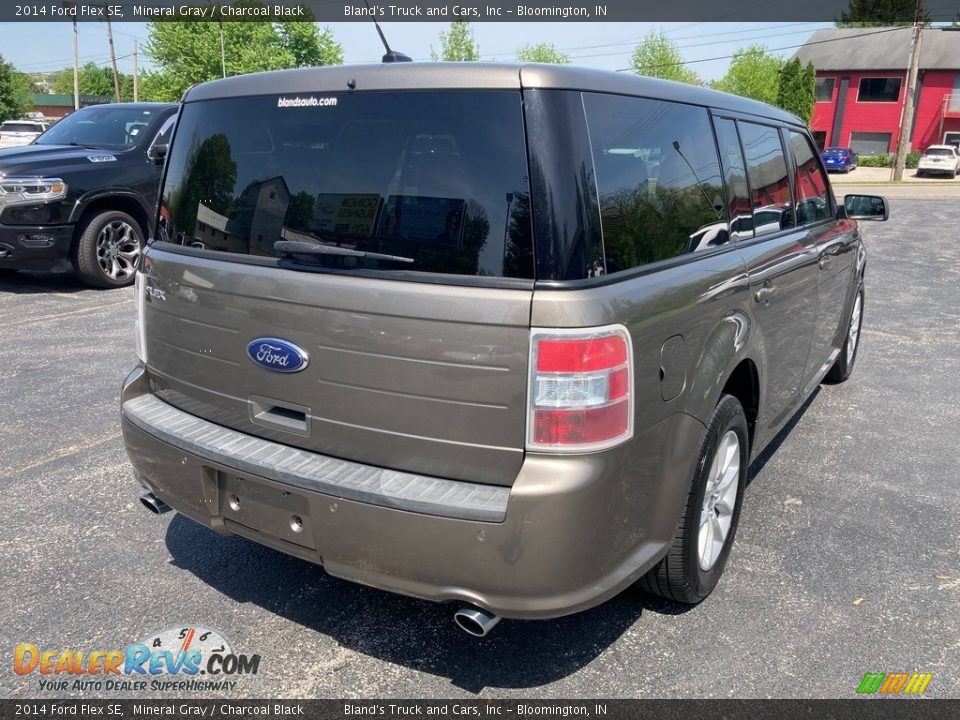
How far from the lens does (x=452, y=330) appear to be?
6.99 feet

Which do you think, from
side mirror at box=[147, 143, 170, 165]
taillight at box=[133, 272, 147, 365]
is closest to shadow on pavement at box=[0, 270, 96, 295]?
side mirror at box=[147, 143, 170, 165]

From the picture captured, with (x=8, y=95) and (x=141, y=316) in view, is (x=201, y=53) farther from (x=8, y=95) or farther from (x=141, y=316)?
(x=141, y=316)

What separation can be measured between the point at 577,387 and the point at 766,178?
6.73 feet

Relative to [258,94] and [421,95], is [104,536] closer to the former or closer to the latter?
[258,94]

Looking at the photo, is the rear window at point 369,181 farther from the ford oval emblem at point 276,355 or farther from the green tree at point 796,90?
the green tree at point 796,90

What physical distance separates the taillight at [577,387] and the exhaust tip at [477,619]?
0.53 meters

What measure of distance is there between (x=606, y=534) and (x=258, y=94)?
73.4 inches

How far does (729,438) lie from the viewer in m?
2.98

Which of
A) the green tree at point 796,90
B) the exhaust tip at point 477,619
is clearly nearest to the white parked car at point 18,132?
the exhaust tip at point 477,619

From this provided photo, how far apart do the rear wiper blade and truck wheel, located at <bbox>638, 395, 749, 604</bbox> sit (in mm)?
1278

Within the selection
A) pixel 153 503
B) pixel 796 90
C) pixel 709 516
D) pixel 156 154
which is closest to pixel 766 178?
pixel 709 516

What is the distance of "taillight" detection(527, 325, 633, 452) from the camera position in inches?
81.1

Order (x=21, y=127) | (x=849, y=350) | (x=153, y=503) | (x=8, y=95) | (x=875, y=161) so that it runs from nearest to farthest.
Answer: (x=153, y=503)
(x=849, y=350)
(x=21, y=127)
(x=875, y=161)
(x=8, y=95)

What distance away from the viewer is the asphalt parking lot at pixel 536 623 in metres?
2.56
